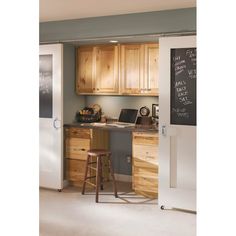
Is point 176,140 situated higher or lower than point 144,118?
lower

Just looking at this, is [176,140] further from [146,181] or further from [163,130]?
[146,181]

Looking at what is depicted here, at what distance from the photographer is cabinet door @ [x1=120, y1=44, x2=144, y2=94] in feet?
16.4

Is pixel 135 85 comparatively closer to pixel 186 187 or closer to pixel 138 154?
pixel 138 154

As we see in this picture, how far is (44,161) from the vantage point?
493 centimetres

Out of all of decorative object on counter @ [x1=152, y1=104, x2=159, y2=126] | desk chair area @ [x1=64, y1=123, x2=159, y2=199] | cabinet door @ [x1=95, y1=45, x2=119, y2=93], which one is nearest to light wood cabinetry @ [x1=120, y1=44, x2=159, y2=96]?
cabinet door @ [x1=95, y1=45, x2=119, y2=93]

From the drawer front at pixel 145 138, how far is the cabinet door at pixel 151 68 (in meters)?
0.71

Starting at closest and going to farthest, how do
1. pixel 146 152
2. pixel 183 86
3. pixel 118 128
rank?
pixel 183 86, pixel 146 152, pixel 118 128

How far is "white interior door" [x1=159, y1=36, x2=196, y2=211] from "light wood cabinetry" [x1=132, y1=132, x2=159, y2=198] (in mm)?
288

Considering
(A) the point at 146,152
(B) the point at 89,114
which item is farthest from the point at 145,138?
(B) the point at 89,114

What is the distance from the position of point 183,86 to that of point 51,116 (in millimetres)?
1873

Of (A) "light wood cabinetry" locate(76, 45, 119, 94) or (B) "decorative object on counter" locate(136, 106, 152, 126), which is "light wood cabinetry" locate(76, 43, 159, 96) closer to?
(A) "light wood cabinetry" locate(76, 45, 119, 94)

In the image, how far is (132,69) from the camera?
5039 millimetres
